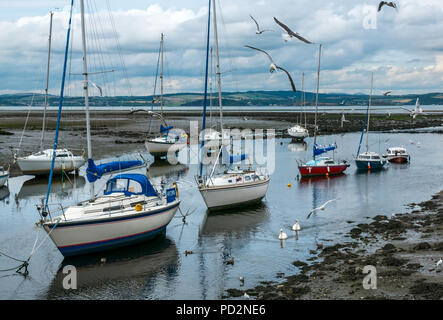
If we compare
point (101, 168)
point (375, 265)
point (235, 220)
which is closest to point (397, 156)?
point (235, 220)

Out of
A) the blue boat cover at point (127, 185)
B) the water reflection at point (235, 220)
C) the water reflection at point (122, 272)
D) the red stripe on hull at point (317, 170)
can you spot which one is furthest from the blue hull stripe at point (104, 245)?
the red stripe on hull at point (317, 170)

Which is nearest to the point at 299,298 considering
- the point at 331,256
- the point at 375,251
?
the point at 331,256

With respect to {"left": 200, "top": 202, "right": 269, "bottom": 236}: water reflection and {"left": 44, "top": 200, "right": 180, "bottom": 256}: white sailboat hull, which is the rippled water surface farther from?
{"left": 44, "top": 200, "right": 180, "bottom": 256}: white sailboat hull

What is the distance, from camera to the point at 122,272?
1956cm

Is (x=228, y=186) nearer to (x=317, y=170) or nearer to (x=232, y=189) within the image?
(x=232, y=189)

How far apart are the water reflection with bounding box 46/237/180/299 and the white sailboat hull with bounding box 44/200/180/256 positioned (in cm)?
45

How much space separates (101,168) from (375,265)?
1305 centimetres

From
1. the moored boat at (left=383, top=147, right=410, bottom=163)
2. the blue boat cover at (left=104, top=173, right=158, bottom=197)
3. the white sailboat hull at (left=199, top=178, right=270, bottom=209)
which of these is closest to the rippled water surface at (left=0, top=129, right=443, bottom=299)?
the white sailboat hull at (left=199, top=178, right=270, bottom=209)

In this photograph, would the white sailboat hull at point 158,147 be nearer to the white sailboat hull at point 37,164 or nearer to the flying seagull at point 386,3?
the white sailboat hull at point 37,164

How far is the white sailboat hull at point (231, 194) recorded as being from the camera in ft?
93.4

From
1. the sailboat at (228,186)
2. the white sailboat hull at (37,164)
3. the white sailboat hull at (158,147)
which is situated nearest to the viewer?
the sailboat at (228,186)
